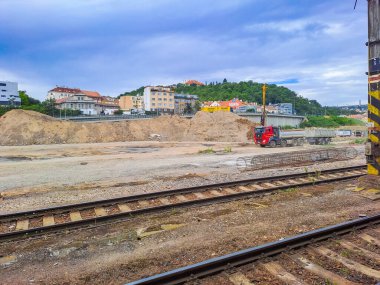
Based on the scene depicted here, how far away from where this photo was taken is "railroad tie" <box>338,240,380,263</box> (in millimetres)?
5425

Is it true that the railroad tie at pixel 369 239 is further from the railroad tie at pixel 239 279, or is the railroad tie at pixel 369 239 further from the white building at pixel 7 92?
the white building at pixel 7 92

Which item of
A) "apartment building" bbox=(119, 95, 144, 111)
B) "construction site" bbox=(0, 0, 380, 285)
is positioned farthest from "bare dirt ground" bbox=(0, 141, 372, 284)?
"apartment building" bbox=(119, 95, 144, 111)

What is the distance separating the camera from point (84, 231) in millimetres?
7484

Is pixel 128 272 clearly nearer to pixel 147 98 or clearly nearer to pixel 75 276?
pixel 75 276

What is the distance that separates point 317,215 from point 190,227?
3070 mm

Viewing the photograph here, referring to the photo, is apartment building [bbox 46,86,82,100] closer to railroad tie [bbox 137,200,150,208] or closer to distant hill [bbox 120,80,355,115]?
distant hill [bbox 120,80,355,115]

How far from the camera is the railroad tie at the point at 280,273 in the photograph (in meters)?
4.68

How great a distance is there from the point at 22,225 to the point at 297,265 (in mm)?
6399

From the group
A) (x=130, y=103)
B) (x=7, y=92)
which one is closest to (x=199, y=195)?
(x=7, y=92)

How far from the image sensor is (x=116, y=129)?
65.5 m

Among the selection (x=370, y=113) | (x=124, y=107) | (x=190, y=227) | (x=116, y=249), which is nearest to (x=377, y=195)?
(x=370, y=113)

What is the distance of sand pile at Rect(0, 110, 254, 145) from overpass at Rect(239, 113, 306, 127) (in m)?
21.4

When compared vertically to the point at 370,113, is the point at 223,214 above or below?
below

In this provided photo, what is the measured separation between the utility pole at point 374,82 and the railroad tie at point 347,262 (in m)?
5.42
